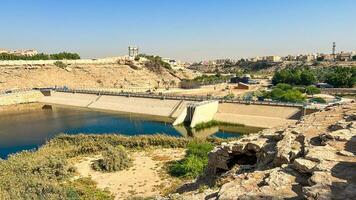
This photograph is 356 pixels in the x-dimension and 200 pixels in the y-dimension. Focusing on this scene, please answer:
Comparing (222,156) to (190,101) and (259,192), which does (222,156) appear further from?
(190,101)

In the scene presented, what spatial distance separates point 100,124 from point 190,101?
676 inches

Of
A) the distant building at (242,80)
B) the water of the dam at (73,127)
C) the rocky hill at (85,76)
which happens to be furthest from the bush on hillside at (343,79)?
the rocky hill at (85,76)

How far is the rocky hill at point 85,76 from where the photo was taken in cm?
9799

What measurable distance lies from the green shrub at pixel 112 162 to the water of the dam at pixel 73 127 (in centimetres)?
1525

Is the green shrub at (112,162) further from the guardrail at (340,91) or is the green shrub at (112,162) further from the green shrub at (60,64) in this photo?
the green shrub at (60,64)

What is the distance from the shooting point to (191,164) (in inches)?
1117

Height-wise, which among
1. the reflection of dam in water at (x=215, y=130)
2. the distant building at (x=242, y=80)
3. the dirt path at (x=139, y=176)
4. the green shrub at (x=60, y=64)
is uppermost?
the green shrub at (x=60, y=64)

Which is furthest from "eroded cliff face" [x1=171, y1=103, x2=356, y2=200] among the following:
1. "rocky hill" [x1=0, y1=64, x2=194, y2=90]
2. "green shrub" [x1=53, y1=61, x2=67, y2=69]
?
"green shrub" [x1=53, y1=61, x2=67, y2=69]

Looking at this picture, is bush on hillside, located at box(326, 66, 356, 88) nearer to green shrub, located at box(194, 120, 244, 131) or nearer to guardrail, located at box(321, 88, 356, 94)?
guardrail, located at box(321, 88, 356, 94)

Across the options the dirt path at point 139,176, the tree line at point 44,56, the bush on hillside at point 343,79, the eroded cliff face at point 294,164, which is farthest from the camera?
the tree line at point 44,56

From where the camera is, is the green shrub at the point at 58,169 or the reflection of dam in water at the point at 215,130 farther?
the reflection of dam in water at the point at 215,130

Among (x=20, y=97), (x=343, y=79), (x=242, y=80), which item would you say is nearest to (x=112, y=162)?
(x=20, y=97)

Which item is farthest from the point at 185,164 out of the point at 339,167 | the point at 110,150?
the point at 339,167

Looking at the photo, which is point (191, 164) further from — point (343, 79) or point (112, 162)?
point (343, 79)
